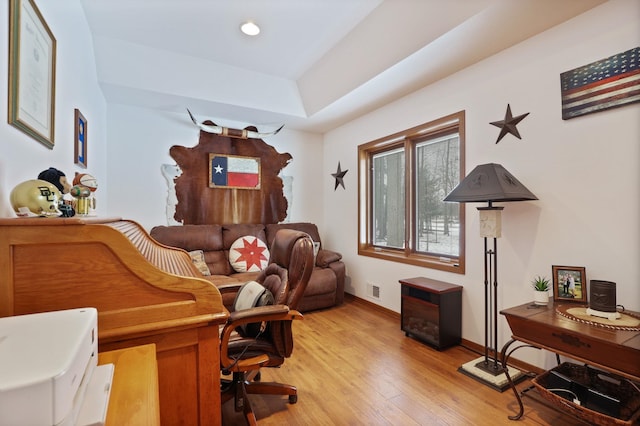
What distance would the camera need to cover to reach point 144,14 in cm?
240

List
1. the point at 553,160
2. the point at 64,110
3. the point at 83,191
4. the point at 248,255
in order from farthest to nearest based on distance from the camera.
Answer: the point at 248,255
the point at 553,160
the point at 64,110
the point at 83,191

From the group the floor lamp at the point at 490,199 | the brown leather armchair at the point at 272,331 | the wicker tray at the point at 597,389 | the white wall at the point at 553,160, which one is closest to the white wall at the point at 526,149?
the white wall at the point at 553,160

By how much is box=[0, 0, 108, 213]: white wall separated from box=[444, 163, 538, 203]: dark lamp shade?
2399 mm

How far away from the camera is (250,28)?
8.45 ft

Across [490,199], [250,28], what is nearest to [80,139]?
[250,28]

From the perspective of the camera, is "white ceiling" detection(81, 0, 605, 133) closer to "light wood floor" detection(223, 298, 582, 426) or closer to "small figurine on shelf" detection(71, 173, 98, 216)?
"small figurine on shelf" detection(71, 173, 98, 216)

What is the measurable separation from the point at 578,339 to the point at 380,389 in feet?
3.91

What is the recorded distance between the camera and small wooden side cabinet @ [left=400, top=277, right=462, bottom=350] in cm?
253

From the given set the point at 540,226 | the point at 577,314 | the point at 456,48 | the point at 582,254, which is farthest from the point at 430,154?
the point at 577,314

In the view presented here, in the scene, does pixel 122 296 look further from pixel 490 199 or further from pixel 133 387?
pixel 490 199

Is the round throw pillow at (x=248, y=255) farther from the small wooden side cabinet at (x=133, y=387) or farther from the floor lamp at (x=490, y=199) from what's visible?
the small wooden side cabinet at (x=133, y=387)

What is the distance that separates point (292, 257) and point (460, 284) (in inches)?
68.3

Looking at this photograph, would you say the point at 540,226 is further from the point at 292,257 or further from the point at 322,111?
the point at 322,111

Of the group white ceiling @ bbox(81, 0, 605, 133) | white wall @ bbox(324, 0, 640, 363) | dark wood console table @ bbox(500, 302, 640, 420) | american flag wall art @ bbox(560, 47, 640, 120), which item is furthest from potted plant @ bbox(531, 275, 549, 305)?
white ceiling @ bbox(81, 0, 605, 133)
